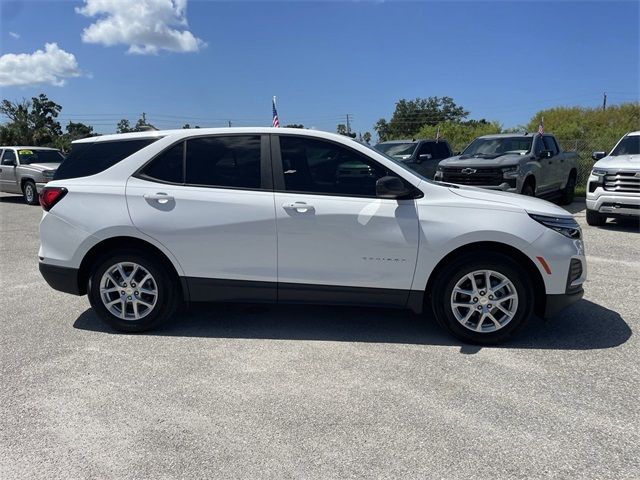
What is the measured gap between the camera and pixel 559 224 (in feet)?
13.6

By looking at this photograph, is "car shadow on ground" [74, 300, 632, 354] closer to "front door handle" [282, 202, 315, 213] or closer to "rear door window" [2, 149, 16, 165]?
"front door handle" [282, 202, 315, 213]

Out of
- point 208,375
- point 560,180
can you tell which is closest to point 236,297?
point 208,375

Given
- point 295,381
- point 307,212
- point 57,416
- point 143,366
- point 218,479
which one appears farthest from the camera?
point 307,212

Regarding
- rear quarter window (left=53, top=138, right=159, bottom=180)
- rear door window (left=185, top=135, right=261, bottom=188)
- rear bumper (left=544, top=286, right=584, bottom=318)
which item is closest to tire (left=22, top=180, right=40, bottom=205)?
rear quarter window (left=53, top=138, right=159, bottom=180)

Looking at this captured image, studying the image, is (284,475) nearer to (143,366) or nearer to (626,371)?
(143,366)

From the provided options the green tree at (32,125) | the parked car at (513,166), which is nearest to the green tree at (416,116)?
the green tree at (32,125)

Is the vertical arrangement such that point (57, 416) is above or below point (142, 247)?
below

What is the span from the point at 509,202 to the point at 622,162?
6.75 meters

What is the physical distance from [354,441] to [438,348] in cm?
152

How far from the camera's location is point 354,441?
2879mm

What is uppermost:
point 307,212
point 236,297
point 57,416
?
point 307,212

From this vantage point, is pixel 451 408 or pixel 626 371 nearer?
pixel 451 408

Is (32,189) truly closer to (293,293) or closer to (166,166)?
(166,166)

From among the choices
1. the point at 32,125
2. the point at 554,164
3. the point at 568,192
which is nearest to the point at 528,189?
the point at 554,164
